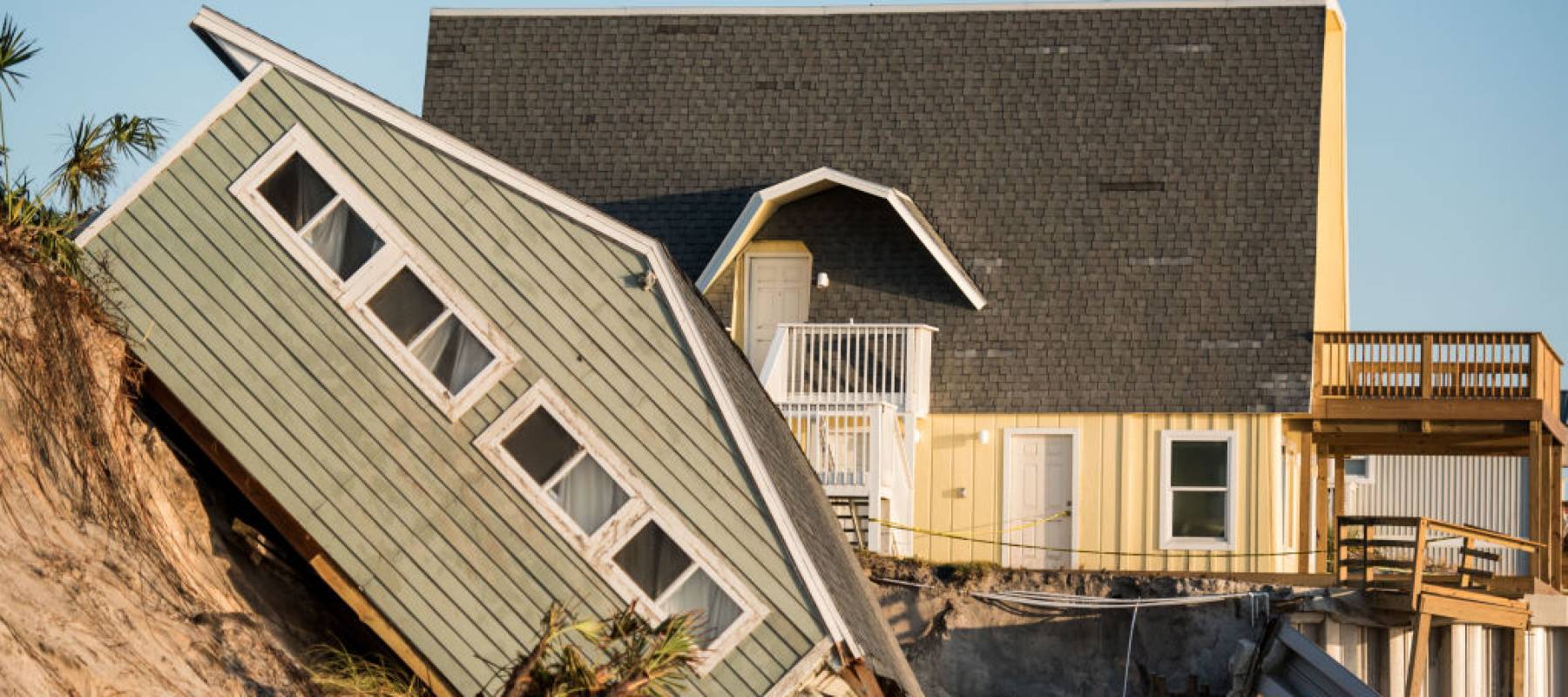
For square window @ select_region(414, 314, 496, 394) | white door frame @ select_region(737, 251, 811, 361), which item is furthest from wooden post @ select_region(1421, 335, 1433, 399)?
square window @ select_region(414, 314, 496, 394)

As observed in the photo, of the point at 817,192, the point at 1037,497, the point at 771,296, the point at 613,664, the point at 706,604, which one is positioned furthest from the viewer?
the point at 771,296

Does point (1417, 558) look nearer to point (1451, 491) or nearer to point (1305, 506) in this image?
point (1305, 506)

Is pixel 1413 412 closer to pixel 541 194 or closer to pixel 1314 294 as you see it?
pixel 1314 294

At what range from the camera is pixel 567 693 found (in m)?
14.4

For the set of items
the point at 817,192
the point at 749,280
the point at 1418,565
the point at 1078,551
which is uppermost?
the point at 817,192

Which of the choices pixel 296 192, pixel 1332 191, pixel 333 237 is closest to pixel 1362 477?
pixel 1332 191

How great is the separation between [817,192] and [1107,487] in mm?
5456

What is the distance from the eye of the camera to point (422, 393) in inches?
656

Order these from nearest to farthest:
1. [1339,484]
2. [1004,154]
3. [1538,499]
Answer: [1538,499] < [1004,154] < [1339,484]

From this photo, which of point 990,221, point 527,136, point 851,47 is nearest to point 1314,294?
point 990,221

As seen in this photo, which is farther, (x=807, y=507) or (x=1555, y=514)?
(x=1555, y=514)

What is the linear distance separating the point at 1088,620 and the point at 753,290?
7078mm

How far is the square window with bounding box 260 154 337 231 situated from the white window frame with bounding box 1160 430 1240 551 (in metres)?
13.0

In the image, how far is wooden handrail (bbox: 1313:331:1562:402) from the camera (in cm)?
2636
